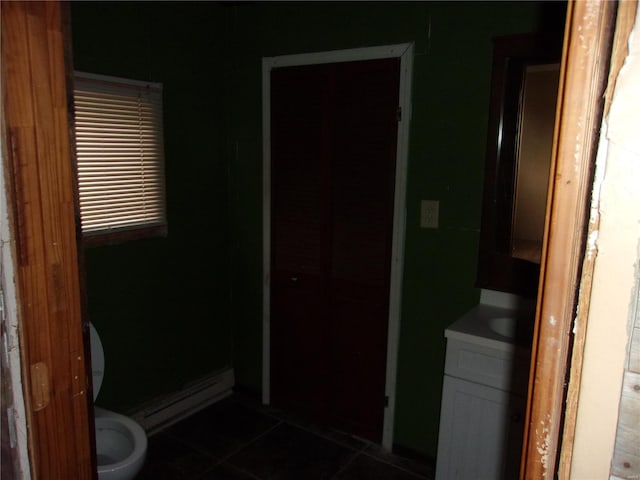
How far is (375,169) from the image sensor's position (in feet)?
7.79

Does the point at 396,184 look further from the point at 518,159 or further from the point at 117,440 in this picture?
the point at 117,440

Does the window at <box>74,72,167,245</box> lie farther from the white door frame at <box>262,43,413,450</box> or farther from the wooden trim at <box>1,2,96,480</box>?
the wooden trim at <box>1,2,96,480</box>

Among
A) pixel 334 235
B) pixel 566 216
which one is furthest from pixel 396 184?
pixel 566 216

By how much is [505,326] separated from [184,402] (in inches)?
73.8

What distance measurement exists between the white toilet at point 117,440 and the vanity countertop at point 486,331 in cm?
129

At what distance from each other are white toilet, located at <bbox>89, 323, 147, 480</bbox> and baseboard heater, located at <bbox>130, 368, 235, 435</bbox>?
1.82ft

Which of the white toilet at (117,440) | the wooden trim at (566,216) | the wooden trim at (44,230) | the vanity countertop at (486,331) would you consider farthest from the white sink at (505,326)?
the wooden trim at (44,230)

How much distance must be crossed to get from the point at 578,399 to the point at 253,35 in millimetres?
2599

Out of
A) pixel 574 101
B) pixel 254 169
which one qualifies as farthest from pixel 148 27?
pixel 574 101

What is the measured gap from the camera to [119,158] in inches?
91.7

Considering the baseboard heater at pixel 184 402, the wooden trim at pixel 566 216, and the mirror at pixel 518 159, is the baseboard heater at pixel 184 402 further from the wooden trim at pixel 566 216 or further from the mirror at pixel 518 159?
the wooden trim at pixel 566 216

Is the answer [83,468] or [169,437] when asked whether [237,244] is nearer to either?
[169,437]

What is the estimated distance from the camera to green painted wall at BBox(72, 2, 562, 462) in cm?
216

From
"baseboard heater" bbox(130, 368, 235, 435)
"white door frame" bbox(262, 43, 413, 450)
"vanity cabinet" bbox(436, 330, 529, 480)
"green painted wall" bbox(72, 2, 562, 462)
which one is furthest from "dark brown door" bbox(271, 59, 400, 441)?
"vanity cabinet" bbox(436, 330, 529, 480)
